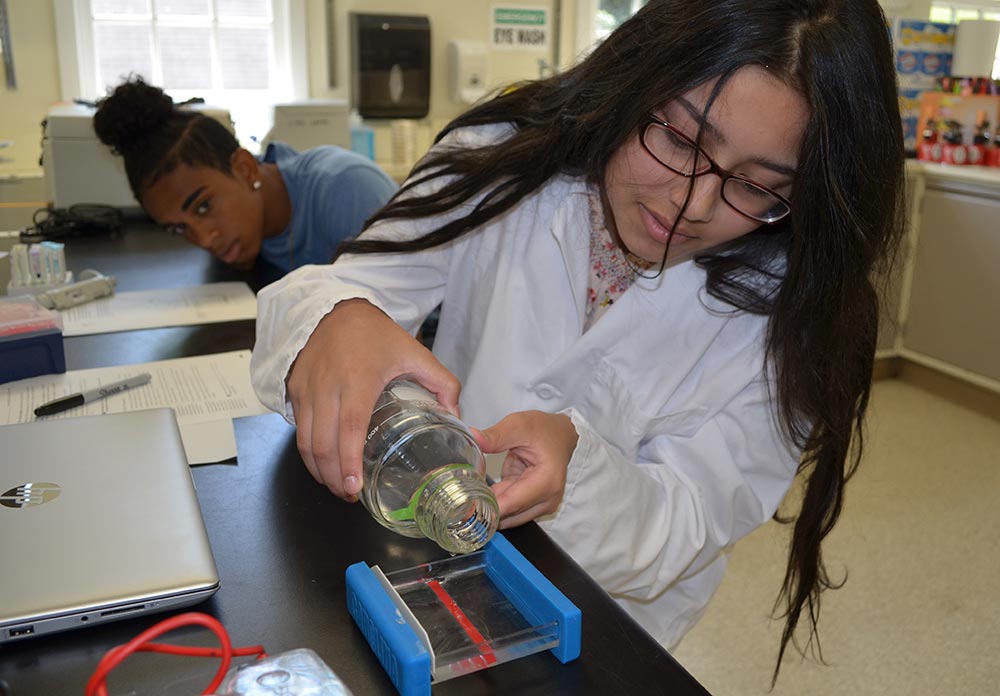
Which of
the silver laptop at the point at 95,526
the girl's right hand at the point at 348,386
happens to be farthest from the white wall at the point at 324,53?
the silver laptop at the point at 95,526

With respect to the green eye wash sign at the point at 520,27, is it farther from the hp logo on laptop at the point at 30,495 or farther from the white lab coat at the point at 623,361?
the hp logo on laptop at the point at 30,495

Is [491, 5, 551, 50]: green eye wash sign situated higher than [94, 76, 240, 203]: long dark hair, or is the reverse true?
[491, 5, 551, 50]: green eye wash sign

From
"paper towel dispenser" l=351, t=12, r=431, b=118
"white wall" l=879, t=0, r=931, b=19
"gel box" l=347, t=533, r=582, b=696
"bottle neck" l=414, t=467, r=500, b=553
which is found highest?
"white wall" l=879, t=0, r=931, b=19

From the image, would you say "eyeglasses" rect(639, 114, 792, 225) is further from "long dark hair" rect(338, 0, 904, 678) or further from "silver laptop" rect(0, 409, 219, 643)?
"silver laptop" rect(0, 409, 219, 643)

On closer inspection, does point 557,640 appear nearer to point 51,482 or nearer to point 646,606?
point 51,482

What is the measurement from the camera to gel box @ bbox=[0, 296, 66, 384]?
42.8 inches

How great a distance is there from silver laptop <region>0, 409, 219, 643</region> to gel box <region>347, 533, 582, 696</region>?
0.13 metres

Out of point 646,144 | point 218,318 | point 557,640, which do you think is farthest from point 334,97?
point 557,640

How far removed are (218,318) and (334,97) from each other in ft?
7.51

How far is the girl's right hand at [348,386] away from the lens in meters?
0.70

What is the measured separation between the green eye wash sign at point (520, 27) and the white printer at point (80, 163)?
1712 millimetres

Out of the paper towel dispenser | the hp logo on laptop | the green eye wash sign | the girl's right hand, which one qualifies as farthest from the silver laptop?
the green eye wash sign

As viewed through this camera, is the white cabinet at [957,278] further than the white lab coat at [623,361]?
Yes

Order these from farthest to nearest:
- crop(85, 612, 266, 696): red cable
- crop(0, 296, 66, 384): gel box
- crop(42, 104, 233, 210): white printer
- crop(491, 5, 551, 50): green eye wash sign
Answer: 1. crop(491, 5, 551, 50): green eye wash sign
2. crop(42, 104, 233, 210): white printer
3. crop(0, 296, 66, 384): gel box
4. crop(85, 612, 266, 696): red cable
